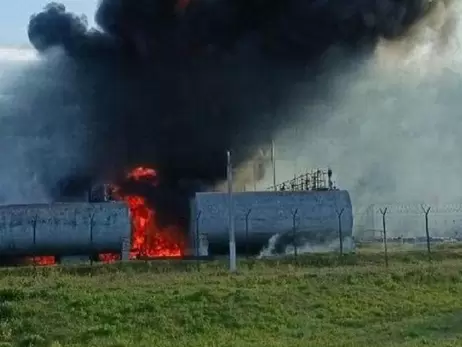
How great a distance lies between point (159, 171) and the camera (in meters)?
61.4

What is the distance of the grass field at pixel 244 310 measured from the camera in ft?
70.5

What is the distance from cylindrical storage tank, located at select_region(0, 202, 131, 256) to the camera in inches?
1940

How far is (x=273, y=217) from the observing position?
49188mm

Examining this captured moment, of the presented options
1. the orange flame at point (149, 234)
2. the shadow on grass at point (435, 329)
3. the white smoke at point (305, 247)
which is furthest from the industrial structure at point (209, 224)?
the shadow on grass at point (435, 329)

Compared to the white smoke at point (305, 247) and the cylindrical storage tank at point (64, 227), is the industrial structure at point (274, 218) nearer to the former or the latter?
the white smoke at point (305, 247)

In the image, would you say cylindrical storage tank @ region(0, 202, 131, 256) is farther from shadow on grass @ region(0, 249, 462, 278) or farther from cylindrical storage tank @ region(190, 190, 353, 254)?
shadow on grass @ region(0, 249, 462, 278)

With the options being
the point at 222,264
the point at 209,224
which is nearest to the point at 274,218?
the point at 209,224

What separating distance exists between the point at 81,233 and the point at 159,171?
13.1m

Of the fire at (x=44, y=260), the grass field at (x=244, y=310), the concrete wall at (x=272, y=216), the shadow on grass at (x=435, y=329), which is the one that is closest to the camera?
the shadow on grass at (x=435, y=329)

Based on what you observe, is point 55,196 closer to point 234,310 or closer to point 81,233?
point 81,233

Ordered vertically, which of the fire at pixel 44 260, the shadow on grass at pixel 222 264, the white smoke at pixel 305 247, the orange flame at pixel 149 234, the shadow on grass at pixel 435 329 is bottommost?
the shadow on grass at pixel 435 329

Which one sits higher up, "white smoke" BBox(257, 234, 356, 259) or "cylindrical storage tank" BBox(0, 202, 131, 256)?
"cylindrical storage tank" BBox(0, 202, 131, 256)

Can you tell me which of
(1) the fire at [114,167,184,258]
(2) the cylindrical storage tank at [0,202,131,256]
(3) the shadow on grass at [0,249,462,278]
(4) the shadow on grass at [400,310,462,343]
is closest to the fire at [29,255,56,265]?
(2) the cylindrical storage tank at [0,202,131,256]

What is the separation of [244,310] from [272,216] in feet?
81.2
